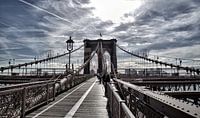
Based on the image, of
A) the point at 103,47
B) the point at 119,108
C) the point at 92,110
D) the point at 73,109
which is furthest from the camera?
the point at 103,47

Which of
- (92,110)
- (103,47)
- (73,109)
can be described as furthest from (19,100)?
(103,47)

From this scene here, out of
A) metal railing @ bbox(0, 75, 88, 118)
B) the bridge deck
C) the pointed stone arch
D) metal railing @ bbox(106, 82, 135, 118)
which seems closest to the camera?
metal railing @ bbox(106, 82, 135, 118)

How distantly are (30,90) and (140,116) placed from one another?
528 cm

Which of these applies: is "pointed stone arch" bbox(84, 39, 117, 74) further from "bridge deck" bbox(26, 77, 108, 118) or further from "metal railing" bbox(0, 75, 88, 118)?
"metal railing" bbox(0, 75, 88, 118)

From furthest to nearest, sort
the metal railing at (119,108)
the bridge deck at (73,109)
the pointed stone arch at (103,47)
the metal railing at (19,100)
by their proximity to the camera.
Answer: the pointed stone arch at (103,47), the bridge deck at (73,109), the metal railing at (19,100), the metal railing at (119,108)

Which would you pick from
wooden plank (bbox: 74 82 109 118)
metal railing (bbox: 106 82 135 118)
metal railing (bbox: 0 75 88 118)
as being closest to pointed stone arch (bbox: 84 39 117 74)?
wooden plank (bbox: 74 82 109 118)

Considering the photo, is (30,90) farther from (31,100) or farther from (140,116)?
(140,116)

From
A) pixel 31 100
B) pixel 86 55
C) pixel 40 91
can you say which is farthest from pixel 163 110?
pixel 86 55

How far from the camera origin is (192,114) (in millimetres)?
1905

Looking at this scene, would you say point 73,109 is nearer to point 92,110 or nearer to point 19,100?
point 92,110

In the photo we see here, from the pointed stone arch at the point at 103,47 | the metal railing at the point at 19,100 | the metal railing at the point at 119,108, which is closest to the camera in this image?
the metal railing at the point at 119,108

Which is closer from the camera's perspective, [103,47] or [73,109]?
[73,109]

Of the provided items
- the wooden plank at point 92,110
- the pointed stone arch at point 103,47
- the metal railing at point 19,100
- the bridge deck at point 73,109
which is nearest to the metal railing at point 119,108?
the wooden plank at point 92,110

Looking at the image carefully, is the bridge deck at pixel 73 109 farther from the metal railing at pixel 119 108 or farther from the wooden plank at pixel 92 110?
the metal railing at pixel 119 108
